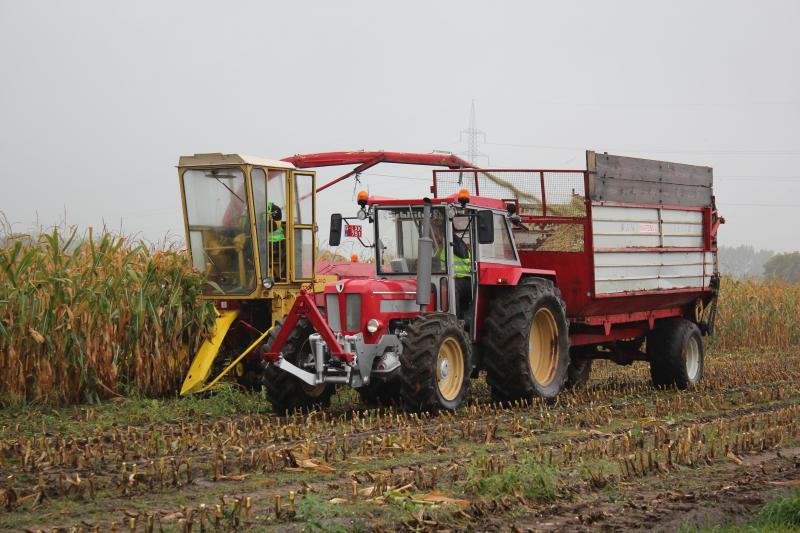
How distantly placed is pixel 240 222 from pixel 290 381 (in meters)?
3.11

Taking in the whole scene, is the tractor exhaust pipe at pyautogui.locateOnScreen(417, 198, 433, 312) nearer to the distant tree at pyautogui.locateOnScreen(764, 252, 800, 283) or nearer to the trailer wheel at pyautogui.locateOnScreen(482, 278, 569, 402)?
the trailer wheel at pyautogui.locateOnScreen(482, 278, 569, 402)

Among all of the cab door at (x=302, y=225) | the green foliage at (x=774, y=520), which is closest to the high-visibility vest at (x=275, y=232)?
the cab door at (x=302, y=225)

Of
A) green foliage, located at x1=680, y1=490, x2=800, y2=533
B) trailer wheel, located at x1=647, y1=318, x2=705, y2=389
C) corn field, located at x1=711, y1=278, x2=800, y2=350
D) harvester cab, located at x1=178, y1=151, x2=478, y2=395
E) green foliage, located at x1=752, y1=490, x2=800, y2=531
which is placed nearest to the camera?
green foliage, located at x1=680, y1=490, x2=800, y2=533

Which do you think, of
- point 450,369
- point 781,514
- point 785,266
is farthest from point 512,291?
point 785,266

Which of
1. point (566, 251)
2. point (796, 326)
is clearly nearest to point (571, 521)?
point (566, 251)

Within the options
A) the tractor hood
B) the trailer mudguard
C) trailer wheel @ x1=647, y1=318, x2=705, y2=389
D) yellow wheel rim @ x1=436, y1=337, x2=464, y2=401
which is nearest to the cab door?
the trailer mudguard

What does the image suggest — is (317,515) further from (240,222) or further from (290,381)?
(240,222)

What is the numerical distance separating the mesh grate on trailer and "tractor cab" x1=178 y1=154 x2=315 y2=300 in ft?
6.48

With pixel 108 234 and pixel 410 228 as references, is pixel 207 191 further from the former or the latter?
pixel 410 228

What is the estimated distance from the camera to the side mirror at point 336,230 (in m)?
10.7

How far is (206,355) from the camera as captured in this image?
11977mm

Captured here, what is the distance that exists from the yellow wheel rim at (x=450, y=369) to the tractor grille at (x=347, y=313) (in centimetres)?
87

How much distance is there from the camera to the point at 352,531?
5410 mm

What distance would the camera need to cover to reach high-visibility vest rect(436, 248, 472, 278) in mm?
10609
